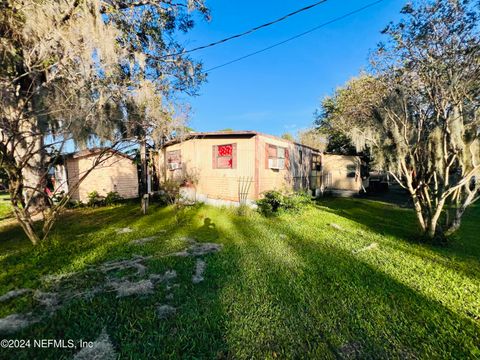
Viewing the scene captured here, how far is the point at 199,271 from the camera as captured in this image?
11.6ft

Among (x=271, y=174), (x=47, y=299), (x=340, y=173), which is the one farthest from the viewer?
(x=340, y=173)

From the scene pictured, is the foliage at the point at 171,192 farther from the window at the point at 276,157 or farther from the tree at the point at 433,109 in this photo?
the tree at the point at 433,109

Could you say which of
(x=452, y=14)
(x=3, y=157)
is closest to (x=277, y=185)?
(x=452, y=14)

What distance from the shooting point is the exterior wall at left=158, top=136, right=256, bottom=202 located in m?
8.74

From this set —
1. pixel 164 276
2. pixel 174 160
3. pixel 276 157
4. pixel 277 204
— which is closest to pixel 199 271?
pixel 164 276

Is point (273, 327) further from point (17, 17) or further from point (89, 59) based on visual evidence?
point (17, 17)

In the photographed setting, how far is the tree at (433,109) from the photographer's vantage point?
454 centimetres

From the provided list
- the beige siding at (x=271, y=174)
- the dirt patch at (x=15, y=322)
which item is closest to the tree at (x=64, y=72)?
the dirt patch at (x=15, y=322)

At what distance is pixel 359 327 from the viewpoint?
230 centimetres

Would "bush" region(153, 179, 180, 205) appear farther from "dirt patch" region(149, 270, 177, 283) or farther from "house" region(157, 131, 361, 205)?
"dirt patch" region(149, 270, 177, 283)

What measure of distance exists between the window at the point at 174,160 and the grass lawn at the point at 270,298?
18.9ft

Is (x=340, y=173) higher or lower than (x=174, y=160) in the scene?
lower

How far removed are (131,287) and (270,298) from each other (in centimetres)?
198

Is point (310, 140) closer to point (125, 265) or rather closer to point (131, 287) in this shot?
point (125, 265)
